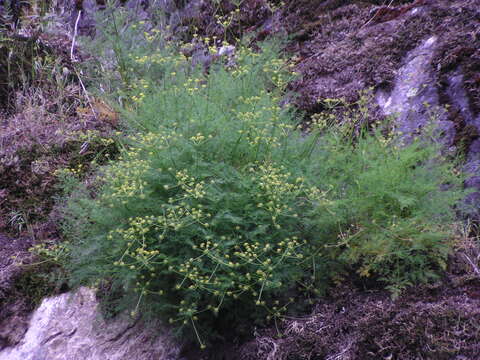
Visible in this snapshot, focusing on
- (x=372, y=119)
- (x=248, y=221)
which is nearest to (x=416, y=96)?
(x=372, y=119)

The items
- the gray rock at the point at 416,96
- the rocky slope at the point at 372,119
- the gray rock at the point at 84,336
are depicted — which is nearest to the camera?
the rocky slope at the point at 372,119

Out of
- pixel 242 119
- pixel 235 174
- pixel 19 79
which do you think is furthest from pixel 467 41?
pixel 19 79

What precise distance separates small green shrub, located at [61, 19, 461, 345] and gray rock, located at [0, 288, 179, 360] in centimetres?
34

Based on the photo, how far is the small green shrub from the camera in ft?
8.64

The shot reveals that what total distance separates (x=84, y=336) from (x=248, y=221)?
5.11 ft

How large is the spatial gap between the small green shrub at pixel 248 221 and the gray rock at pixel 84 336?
336 millimetres

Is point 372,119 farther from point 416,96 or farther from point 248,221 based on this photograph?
point 248,221

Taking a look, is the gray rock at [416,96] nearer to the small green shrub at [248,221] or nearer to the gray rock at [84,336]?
the small green shrub at [248,221]

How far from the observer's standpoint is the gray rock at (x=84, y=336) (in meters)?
3.11

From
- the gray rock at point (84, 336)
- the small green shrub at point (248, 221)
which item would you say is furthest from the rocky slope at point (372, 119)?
the small green shrub at point (248, 221)

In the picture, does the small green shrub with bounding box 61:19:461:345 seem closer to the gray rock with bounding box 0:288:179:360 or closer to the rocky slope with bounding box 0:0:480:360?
the rocky slope with bounding box 0:0:480:360

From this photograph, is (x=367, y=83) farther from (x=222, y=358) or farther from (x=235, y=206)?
(x=222, y=358)

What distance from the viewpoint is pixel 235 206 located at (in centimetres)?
278

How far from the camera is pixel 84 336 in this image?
3.32 m
